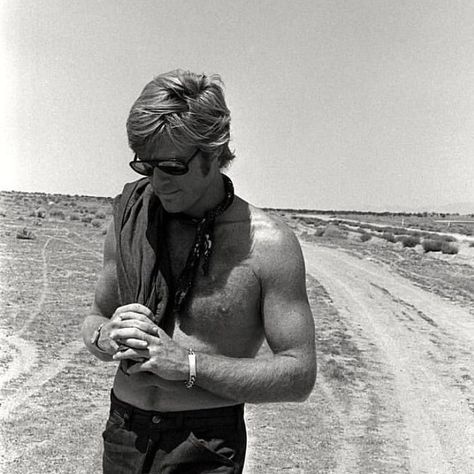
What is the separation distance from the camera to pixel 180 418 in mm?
2240

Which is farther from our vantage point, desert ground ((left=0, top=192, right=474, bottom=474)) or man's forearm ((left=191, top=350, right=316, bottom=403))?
desert ground ((left=0, top=192, right=474, bottom=474))

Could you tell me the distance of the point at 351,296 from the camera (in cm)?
1533

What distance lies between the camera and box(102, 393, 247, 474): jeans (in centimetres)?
221

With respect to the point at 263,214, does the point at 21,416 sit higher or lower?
lower

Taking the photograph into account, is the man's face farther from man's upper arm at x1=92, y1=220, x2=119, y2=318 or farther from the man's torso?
man's upper arm at x1=92, y1=220, x2=119, y2=318

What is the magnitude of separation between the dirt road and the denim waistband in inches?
157

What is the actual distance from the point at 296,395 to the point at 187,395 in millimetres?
306

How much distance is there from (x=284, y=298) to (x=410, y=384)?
680 cm

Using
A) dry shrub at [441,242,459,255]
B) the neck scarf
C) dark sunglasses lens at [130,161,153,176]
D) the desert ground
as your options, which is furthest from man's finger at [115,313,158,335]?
dry shrub at [441,242,459,255]

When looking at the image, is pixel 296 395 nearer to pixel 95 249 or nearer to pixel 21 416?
pixel 21 416

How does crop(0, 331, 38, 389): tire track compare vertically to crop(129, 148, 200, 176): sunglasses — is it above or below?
below

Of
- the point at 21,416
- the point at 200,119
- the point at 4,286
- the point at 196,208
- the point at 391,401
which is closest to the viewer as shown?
the point at 200,119

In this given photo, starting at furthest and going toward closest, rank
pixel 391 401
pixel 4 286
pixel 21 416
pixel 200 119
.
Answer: pixel 4 286 < pixel 391 401 < pixel 21 416 < pixel 200 119

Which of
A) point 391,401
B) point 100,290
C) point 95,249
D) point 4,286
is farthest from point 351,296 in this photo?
point 100,290
